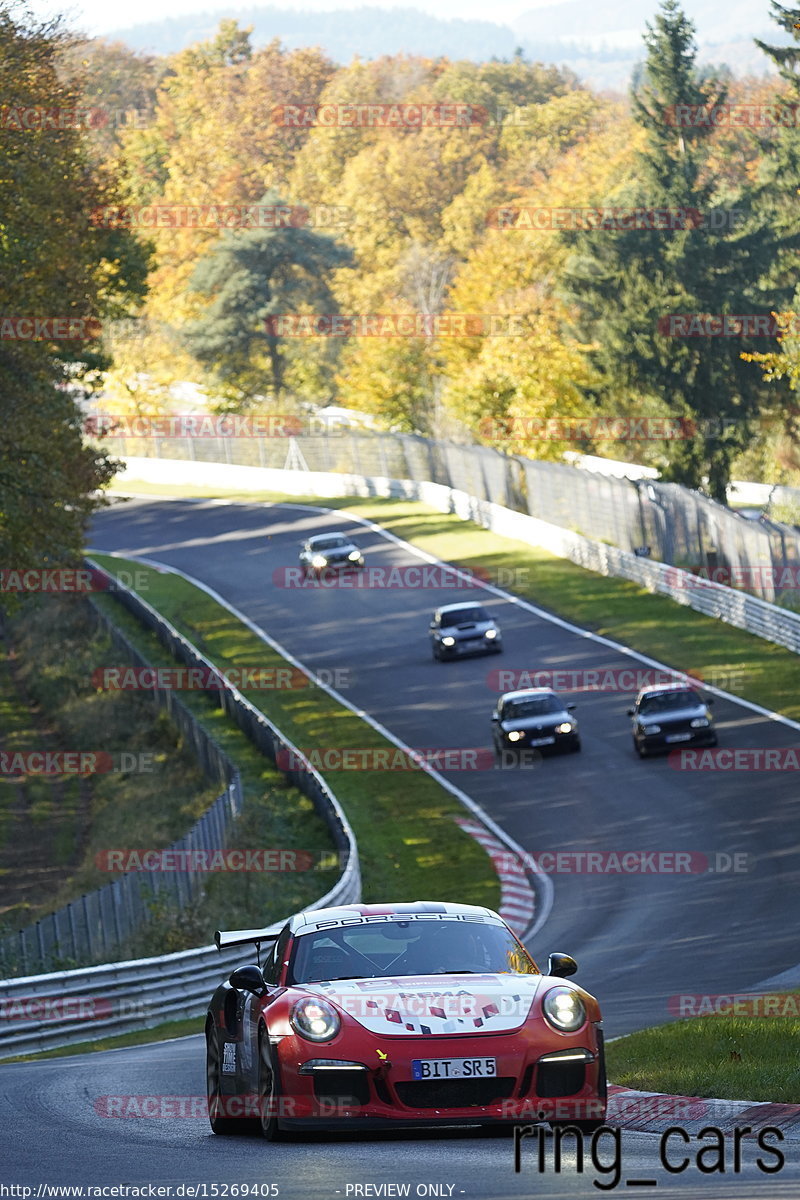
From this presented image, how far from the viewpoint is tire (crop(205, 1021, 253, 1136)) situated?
973cm

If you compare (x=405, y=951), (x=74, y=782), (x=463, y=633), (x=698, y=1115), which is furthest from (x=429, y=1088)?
(x=463, y=633)

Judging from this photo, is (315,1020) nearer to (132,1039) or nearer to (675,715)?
(132,1039)

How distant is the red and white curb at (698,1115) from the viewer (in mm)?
9367

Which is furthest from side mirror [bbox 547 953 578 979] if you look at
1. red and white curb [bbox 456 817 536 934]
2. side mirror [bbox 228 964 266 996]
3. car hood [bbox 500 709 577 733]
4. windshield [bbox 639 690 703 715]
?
car hood [bbox 500 709 577 733]

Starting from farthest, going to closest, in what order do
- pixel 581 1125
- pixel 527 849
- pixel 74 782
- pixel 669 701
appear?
pixel 74 782
pixel 669 701
pixel 527 849
pixel 581 1125

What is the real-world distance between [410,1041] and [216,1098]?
1.96 m

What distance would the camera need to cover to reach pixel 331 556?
59.4 m

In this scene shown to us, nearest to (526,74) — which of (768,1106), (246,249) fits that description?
(246,249)

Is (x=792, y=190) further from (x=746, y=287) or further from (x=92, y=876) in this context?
(x=92, y=876)

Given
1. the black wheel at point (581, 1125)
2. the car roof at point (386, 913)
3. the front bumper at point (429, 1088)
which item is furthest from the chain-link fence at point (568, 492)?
the front bumper at point (429, 1088)

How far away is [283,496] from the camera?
264 ft

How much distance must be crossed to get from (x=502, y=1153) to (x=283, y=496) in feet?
239

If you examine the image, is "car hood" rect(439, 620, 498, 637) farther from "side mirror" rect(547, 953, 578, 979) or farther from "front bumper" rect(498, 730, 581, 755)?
"side mirror" rect(547, 953, 578, 979)

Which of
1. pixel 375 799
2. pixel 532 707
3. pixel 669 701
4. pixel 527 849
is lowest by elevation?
pixel 375 799
